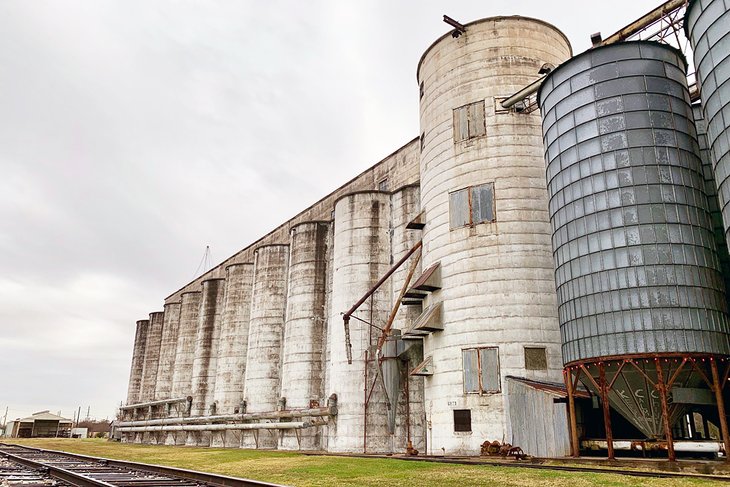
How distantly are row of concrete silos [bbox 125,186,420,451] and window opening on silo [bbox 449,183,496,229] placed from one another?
18.3 ft

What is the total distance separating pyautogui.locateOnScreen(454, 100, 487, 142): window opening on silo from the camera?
27195 millimetres

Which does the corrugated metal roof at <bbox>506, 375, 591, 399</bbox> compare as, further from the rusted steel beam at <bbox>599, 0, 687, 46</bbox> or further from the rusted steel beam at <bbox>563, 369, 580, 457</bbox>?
the rusted steel beam at <bbox>599, 0, 687, 46</bbox>

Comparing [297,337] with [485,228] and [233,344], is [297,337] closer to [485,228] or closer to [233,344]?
[233,344]

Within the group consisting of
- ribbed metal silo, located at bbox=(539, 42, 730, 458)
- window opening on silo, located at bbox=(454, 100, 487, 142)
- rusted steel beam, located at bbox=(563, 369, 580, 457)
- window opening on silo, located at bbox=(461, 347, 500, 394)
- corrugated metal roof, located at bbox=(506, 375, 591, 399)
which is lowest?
rusted steel beam, located at bbox=(563, 369, 580, 457)

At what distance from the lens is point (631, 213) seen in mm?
18859

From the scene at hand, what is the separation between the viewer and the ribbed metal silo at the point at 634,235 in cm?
1767

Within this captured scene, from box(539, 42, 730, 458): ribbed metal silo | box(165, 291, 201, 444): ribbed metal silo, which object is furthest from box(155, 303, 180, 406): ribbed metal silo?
box(539, 42, 730, 458): ribbed metal silo

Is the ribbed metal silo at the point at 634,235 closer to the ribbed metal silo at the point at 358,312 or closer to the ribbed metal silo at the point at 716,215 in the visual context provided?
the ribbed metal silo at the point at 716,215

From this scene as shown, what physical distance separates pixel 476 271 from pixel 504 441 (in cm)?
710

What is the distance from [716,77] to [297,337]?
27.3 metres

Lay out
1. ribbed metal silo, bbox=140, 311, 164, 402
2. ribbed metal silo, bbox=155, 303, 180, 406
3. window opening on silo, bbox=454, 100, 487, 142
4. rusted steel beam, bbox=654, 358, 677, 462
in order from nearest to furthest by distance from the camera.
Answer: rusted steel beam, bbox=654, 358, 677, 462
window opening on silo, bbox=454, 100, 487, 142
ribbed metal silo, bbox=155, 303, 180, 406
ribbed metal silo, bbox=140, 311, 164, 402

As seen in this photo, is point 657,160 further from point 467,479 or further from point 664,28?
point 467,479

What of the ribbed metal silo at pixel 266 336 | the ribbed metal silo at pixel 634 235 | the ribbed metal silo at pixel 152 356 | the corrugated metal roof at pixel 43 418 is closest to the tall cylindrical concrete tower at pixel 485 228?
the ribbed metal silo at pixel 634 235

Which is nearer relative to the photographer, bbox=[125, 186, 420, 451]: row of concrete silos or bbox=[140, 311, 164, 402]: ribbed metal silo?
bbox=[125, 186, 420, 451]: row of concrete silos
